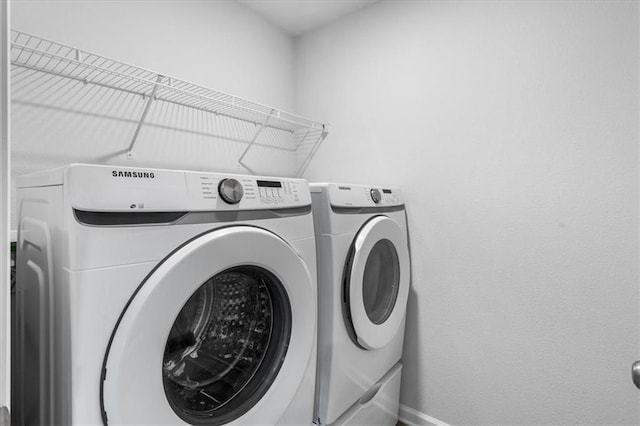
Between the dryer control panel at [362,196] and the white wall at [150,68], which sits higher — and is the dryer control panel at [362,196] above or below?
below

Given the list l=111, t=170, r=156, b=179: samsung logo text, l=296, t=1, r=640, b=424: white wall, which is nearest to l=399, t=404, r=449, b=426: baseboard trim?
l=296, t=1, r=640, b=424: white wall

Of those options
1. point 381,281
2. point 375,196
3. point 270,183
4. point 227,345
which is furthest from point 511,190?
point 227,345

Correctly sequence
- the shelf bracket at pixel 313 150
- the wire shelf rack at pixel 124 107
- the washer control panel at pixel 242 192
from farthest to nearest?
the shelf bracket at pixel 313 150 → the wire shelf rack at pixel 124 107 → the washer control panel at pixel 242 192

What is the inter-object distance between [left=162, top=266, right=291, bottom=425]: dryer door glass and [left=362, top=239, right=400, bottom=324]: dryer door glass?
52 cm

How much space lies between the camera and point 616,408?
1.22m

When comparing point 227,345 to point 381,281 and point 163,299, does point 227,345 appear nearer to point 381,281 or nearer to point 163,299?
point 163,299

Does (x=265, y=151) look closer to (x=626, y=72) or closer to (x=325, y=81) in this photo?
(x=325, y=81)

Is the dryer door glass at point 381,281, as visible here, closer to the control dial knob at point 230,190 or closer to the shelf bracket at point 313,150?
the control dial knob at point 230,190

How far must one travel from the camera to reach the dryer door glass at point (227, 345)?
849 millimetres

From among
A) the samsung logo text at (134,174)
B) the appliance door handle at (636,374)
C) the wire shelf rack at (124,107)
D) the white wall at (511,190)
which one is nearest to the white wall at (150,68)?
the wire shelf rack at (124,107)

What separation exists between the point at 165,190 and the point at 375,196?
37.6 inches

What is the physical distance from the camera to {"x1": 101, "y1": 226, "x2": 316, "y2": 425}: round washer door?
644 millimetres

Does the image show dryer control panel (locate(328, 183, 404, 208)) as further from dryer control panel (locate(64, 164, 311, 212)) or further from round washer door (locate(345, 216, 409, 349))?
dryer control panel (locate(64, 164, 311, 212))

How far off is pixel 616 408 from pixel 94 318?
174 cm
